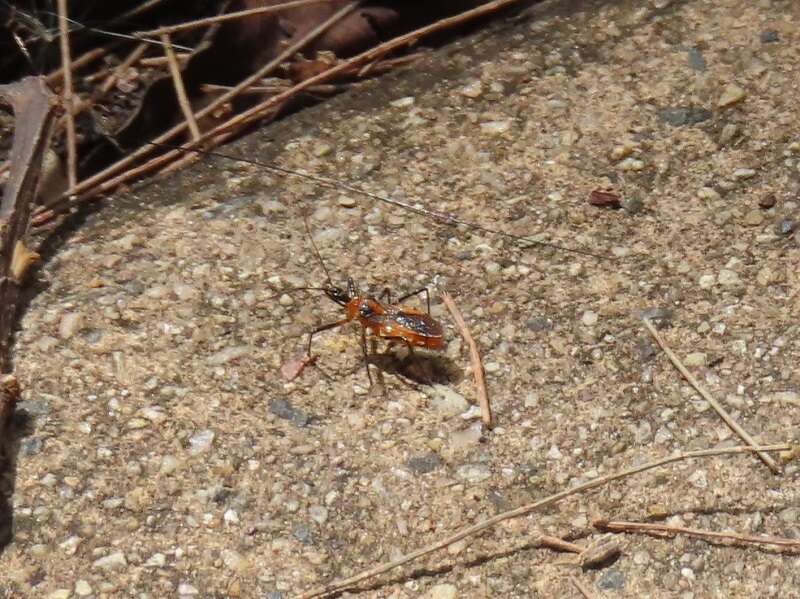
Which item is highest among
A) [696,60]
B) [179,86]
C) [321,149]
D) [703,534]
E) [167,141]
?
[179,86]

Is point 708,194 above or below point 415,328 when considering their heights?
below

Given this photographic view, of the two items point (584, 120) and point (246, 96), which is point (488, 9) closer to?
point (584, 120)

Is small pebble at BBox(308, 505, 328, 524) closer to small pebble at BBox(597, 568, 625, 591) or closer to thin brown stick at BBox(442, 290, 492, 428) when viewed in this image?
thin brown stick at BBox(442, 290, 492, 428)

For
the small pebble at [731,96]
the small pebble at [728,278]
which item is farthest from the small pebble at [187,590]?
the small pebble at [731,96]

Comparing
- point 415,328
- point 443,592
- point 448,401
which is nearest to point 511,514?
point 443,592

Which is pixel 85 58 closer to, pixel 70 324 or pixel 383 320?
pixel 70 324

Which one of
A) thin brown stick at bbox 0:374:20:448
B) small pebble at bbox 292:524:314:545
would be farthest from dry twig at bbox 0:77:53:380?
small pebble at bbox 292:524:314:545

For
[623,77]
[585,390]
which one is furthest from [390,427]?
[623,77]
